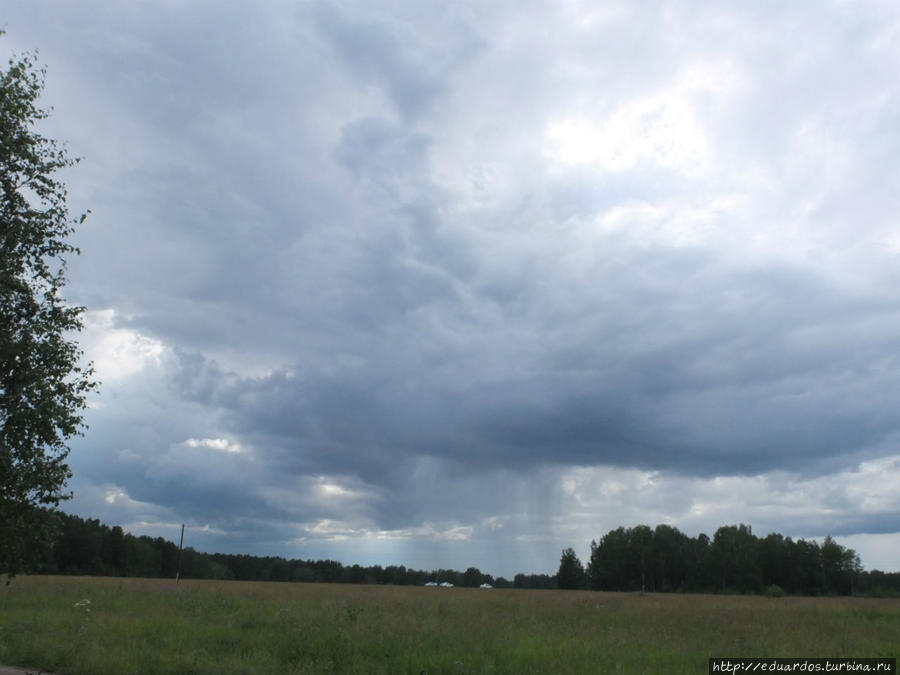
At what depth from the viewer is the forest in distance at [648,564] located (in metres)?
120

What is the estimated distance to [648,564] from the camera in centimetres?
12962

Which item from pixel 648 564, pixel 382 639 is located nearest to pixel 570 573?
pixel 648 564

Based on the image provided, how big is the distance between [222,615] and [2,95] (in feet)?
65.1

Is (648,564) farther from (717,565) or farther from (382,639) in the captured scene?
(382,639)

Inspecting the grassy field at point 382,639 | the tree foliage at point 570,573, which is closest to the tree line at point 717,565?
the tree foliage at point 570,573

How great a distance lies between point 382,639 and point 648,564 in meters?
123

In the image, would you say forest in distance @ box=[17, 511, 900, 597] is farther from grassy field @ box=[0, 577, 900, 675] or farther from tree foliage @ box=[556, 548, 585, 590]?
grassy field @ box=[0, 577, 900, 675]

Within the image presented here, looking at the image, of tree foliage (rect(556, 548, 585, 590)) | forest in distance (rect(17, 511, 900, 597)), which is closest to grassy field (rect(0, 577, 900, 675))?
forest in distance (rect(17, 511, 900, 597))

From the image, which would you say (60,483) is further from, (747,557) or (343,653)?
(747,557)

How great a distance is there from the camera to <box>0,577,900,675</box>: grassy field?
654 inches

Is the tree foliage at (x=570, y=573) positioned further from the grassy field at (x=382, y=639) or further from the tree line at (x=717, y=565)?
the grassy field at (x=382, y=639)

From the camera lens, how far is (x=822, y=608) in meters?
39.5

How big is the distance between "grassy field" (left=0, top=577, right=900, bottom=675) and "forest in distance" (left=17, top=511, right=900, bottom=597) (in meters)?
86.8

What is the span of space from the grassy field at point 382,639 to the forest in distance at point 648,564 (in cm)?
8682
